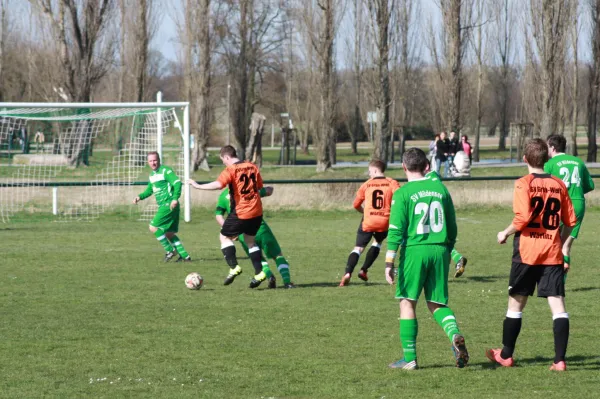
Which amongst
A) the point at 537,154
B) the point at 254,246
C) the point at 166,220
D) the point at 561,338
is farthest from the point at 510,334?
the point at 166,220

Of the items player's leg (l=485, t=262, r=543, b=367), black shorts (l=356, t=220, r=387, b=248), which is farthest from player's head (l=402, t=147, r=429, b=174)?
black shorts (l=356, t=220, r=387, b=248)

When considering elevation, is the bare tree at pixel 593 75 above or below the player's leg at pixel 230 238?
above

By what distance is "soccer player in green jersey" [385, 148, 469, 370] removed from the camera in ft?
21.7

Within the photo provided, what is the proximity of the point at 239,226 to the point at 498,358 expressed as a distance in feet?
15.3

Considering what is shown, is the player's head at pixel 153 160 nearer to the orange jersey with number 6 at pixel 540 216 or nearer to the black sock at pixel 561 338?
the orange jersey with number 6 at pixel 540 216

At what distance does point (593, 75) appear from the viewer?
40250 millimetres

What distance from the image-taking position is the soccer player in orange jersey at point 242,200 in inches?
417

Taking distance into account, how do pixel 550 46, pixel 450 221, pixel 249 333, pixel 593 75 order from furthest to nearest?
pixel 593 75, pixel 550 46, pixel 249 333, pixel 450 221

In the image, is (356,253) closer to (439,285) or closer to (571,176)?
(571,176)

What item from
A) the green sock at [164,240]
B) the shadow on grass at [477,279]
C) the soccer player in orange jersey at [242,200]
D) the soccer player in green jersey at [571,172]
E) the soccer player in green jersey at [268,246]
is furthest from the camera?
the green sock at [164,240]

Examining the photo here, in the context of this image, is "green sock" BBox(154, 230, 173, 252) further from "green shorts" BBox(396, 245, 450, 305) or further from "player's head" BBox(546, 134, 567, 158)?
"green shorts" BBox(396, 245, 450, 305)

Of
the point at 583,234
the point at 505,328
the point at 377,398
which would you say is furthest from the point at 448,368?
the point at 583,234

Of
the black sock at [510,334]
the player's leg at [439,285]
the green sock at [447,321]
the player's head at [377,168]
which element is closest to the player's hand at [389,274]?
the player's leg at [439,285]

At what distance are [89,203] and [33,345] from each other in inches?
613
